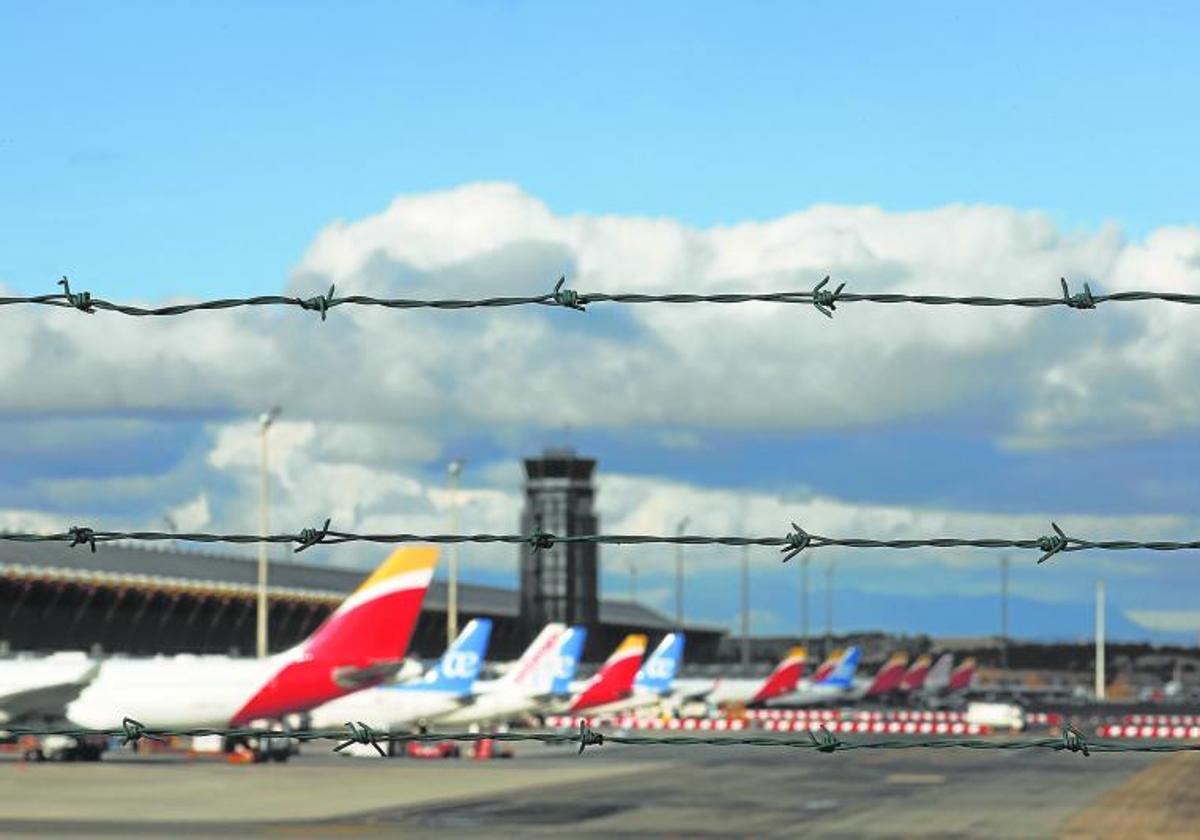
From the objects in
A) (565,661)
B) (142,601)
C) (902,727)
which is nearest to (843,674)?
(902,727)

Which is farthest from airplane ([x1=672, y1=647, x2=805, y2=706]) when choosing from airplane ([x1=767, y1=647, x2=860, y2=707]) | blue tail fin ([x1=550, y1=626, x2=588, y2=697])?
blue tail fin ([x1=550, y1=626, x2=588, y2=697])

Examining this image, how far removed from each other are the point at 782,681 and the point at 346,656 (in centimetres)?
9048

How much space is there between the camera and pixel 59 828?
46.5 meters

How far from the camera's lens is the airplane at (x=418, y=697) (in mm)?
83250

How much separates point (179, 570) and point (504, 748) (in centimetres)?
7019

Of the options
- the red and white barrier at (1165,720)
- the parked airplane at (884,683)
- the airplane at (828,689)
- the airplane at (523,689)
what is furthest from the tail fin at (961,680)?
the airplane at (523,689)

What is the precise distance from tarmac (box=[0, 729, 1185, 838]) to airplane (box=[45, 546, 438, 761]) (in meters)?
2.04

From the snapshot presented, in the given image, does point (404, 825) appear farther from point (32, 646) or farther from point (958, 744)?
point (32, 646)

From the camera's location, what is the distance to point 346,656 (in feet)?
236

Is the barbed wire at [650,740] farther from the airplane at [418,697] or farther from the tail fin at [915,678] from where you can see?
the tail fin at [915,678]

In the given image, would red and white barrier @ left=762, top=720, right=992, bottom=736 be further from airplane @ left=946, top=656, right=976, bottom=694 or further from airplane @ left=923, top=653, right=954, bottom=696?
airplane @ left=946, top=656, right=976, bottom=694

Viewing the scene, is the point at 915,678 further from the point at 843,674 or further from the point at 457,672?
the point at 457,672

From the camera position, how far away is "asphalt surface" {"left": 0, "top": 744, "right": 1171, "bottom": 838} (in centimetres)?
4816

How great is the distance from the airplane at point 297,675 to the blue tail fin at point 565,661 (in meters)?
22.5
